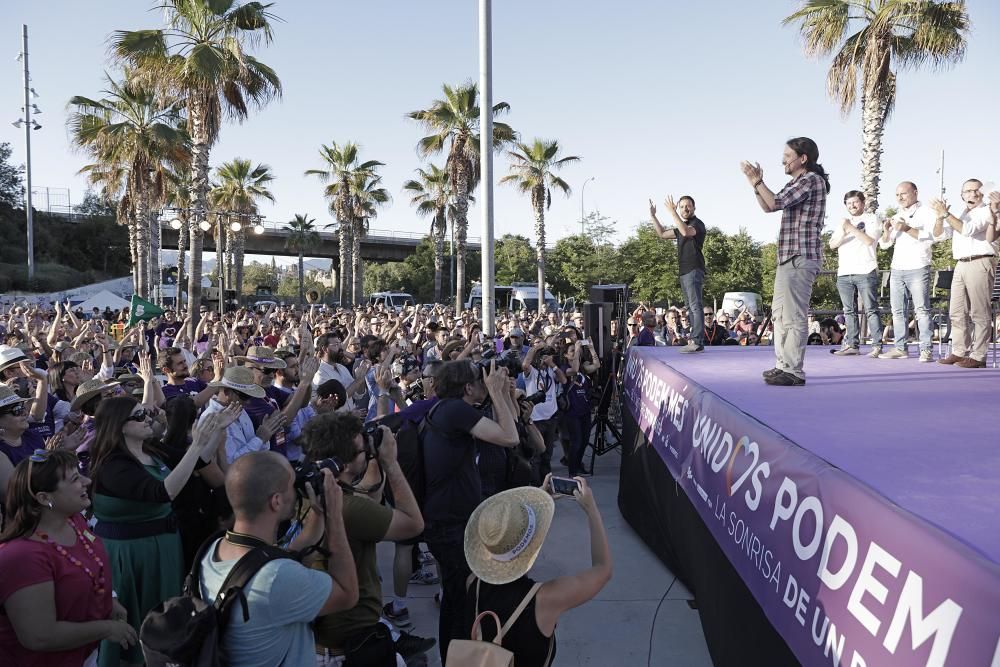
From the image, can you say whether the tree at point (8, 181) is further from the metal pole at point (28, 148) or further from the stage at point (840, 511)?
the stage at point (840, 511)

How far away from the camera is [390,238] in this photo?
6391 cm

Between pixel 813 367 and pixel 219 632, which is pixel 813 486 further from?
pixel 813 367

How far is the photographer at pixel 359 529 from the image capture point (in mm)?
2822

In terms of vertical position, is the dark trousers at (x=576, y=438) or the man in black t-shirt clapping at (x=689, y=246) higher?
the man in black t-shirt clapping at (x=689, y=246)

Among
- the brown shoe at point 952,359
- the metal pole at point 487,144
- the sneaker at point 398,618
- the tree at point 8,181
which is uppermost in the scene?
the tree at point 8,181

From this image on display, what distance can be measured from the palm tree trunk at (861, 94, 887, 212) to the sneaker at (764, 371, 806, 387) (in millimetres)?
12487

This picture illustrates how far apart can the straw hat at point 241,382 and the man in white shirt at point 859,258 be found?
519cm

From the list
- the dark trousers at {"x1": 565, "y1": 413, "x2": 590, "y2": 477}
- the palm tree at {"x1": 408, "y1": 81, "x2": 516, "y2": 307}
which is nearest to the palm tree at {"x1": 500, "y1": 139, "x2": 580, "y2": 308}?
the palm tree at {"x1": 408, "y1": 81, "x2": 516, "y2": 307}

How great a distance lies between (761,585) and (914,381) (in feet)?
9.62

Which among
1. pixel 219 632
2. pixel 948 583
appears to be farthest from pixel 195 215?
pixel 948 583

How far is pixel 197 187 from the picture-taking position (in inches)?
725

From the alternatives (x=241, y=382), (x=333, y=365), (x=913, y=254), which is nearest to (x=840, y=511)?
(x=241, y=382)

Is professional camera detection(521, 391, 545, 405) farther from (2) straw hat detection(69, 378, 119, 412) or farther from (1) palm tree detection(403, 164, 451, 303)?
(1) palm tree detection(403, 164, 451, 303)

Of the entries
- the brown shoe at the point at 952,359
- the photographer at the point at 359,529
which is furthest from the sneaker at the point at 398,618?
the brown shoe at the point at 952,359
